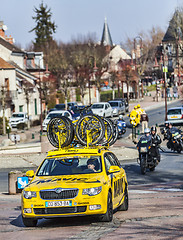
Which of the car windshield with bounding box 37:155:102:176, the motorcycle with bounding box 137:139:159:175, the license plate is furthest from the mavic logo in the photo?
the motorcycle with bounding box 137:139:159:175

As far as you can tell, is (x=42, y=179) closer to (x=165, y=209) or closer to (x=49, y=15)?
(x=165, y=209)

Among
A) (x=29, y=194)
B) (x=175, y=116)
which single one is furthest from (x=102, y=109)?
(x=29, y=194)

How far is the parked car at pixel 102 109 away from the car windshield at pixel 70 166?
154 ft

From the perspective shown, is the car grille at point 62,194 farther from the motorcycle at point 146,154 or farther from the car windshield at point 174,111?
the car windshield at point 174,111

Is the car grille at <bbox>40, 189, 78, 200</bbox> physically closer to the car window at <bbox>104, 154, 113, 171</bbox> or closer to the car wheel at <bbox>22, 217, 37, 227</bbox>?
the car wheel at <bbox>22, 217, 37, 227</bbox>

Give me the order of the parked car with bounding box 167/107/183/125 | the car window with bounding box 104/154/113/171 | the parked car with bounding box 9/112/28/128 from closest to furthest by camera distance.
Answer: the car window with bounding box 104/154/113/171 → the parked car with bounding box 167/107/183/125 → the parked car with bounding box 9/112/28/128

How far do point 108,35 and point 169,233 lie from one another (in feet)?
557

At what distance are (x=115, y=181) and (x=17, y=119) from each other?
47795mm

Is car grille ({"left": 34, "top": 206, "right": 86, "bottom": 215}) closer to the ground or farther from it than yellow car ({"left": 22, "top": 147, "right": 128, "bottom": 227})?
closer to the ground

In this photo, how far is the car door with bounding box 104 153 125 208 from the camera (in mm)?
11922

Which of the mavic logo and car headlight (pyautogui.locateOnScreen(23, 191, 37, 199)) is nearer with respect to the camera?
the mavic logo

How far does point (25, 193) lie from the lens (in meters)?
→ 11.1

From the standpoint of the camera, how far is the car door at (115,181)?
11.9 meters

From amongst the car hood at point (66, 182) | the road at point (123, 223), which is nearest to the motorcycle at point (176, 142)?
the road at point (123, 223)
